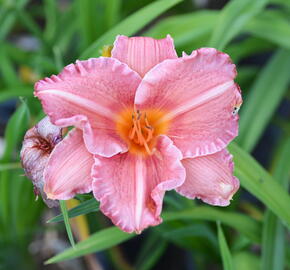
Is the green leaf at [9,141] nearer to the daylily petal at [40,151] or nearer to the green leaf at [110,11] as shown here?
the daylily petal at [40,151]

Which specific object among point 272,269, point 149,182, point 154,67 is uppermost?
point 154,67

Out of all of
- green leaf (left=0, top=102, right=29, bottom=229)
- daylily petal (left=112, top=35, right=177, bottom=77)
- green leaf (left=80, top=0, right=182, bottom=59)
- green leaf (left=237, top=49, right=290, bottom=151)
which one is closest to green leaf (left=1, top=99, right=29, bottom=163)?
green leaf (left=0, top=102, right=29, bottom=229)

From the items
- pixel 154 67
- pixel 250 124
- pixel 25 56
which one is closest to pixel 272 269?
pixel 250 124

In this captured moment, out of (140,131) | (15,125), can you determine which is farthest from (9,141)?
(140,131)

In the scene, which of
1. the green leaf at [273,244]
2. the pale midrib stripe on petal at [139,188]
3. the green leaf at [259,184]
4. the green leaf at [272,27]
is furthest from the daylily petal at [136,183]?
the green leaf at [272,27]

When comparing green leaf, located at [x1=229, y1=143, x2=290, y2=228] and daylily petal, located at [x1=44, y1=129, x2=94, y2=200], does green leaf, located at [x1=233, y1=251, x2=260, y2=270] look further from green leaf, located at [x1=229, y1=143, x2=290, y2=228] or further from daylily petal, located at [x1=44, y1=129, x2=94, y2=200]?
daylily petal, located at [x1=44, y1=129, x2=94, y2=200]

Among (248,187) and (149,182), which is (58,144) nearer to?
(149,182)

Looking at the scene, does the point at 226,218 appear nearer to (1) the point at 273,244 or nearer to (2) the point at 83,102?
(1) the point at 273,244
